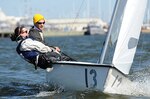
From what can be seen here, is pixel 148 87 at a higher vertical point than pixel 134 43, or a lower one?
lower

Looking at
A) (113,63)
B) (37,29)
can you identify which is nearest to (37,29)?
(37,29)

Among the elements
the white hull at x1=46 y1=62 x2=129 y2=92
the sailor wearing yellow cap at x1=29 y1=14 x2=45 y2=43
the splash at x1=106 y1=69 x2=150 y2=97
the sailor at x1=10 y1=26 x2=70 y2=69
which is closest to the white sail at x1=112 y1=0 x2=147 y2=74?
the white hull at x1=46 y1=62 x2=129 y2=92

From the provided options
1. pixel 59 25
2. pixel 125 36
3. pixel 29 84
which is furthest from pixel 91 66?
pixel 59 25

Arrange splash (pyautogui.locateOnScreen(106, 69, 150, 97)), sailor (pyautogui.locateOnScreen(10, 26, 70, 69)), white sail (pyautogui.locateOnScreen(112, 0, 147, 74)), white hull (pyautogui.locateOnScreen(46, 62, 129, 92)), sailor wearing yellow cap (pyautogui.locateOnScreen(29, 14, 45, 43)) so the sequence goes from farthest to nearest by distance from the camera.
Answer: sailor wearing yellow cap (pyautogui.locateOnScreen(29, 14, 45, 43))
sailor (pyautogui.locateOnScreen(10, 26, 70, 69))
splash (pyautogui.locateOnScreen(106, 69, 150, 97))
white sail (pyautogui.locateOnScreen(112, 0, 147, 74))
white hull (pyautogui.locateOnScreen(46, 62, 129, 92))

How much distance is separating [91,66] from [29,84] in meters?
3.68

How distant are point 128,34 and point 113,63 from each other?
0.78 meters

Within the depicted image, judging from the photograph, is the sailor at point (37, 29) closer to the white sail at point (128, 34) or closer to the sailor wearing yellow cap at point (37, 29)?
the sailor wearing yellow cap at point (37, 29)

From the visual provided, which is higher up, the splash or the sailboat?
the sailboat

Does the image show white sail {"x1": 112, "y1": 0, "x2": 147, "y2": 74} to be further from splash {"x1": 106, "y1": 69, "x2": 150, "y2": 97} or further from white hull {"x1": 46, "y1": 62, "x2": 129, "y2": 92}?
splash {"x1": 106, "y1": 69, "x2": 150, "y2": 97}

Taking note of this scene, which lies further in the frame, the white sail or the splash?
the splash

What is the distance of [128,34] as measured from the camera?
9.88 metres

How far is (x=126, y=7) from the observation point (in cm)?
995

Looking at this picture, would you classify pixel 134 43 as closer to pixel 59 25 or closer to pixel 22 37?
pixel 22 37

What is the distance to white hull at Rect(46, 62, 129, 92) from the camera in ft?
30.5
